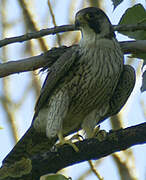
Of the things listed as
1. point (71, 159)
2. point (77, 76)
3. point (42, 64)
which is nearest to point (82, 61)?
point (77, 76)

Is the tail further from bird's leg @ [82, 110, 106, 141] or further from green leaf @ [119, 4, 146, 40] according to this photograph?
green leaf @ [119, 4, 146, 40]

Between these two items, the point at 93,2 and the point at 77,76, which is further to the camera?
the point at 93,2

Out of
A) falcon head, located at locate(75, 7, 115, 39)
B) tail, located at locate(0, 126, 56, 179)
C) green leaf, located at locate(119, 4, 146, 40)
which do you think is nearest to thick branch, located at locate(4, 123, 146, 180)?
green leaf, located at locate(119, 4, 146, 40)

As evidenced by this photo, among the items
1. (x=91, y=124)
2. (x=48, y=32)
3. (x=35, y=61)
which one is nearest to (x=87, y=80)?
(x=91, y=124)

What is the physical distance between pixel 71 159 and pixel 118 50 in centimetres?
126

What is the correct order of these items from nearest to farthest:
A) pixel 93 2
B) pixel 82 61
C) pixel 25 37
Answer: pixel 25 37 → pixel 82 61 → pixel 93 2

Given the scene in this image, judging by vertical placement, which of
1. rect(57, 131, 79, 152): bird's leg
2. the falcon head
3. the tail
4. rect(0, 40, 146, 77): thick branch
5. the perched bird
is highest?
the falcon head

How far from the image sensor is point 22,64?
3738mm

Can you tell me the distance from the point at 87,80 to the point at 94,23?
51 centimetres

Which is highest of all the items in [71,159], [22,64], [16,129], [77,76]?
[22,64]

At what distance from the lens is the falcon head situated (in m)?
4.63

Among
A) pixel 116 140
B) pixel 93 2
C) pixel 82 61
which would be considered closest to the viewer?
pixel 116 140

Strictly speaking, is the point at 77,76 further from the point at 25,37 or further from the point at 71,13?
the point at 71,13

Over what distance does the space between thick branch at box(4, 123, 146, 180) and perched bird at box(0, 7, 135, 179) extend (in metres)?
0.64
